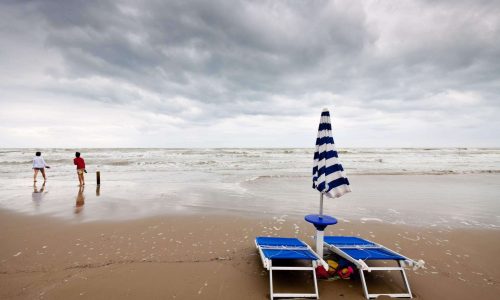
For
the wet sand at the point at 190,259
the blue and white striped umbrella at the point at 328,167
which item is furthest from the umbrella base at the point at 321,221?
the wet sand at the point at 190,259

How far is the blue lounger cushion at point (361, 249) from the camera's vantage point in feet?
16.2

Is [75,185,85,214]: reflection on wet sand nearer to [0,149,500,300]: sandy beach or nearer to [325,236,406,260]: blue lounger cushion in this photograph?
[0,149,500,300]: sandy beach

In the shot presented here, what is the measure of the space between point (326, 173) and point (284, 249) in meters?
1.67

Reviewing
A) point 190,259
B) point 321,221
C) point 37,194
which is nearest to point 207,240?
point 190,259

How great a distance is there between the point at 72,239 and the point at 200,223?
11.1 feet

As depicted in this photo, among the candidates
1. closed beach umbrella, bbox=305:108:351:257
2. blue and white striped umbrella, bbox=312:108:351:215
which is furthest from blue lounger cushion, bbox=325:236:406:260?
blue and white striped umbrella, bbox=312:108:351:215

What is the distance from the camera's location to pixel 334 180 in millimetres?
5074

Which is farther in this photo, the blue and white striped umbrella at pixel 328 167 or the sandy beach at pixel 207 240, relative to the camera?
the blue and white striped umbrella at pixel 328 167

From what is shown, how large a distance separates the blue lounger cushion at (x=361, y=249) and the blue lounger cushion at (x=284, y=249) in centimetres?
81

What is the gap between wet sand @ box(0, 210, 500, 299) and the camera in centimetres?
477

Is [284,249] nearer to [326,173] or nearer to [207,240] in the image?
[326,173]

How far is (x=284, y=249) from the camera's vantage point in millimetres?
5270

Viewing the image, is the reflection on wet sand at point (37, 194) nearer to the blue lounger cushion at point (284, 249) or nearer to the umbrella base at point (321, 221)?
the blue lounger cushion at point (284, 249)

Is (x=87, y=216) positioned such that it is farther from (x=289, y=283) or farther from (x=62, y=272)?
(x=289, y=283)
